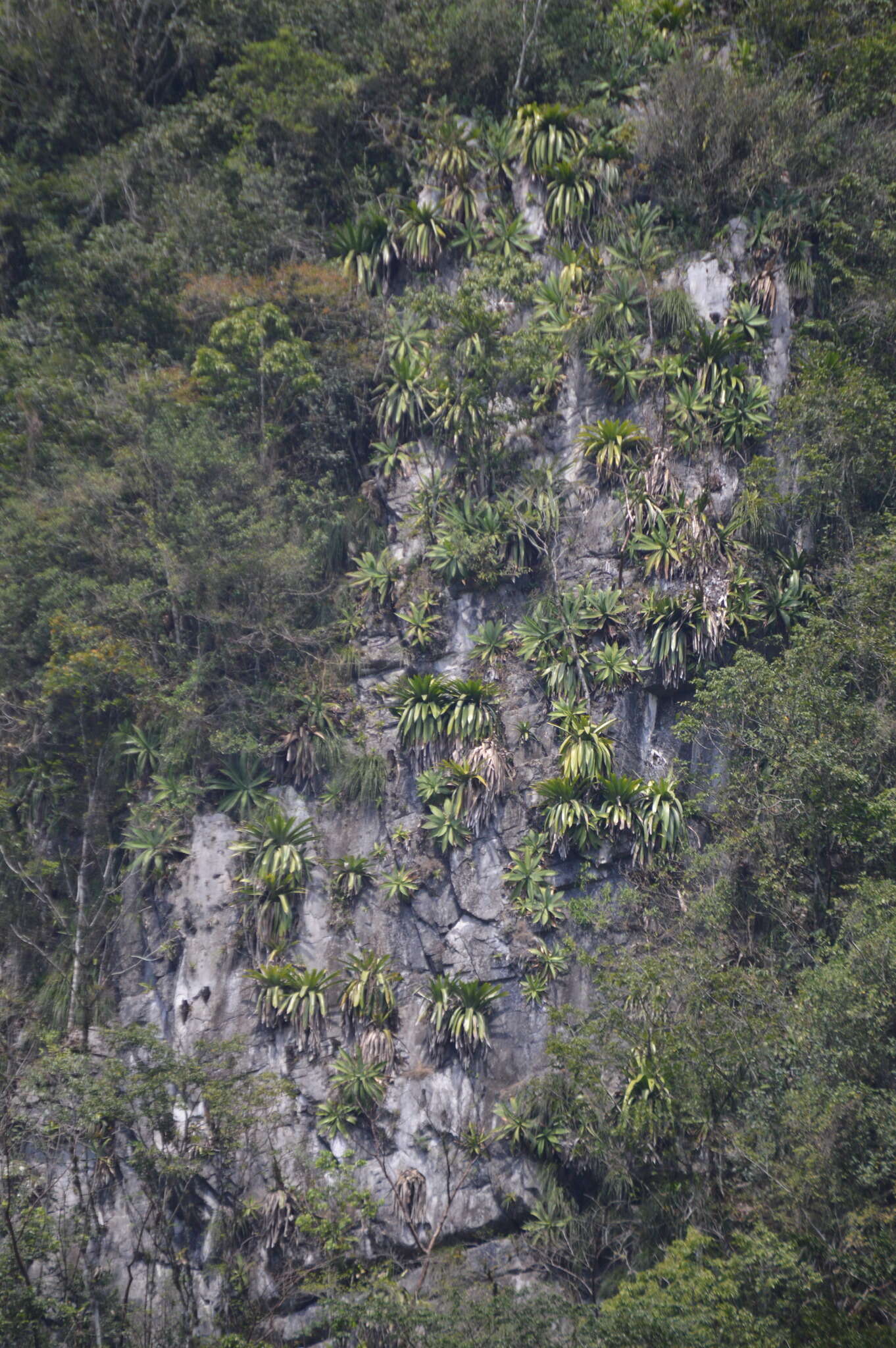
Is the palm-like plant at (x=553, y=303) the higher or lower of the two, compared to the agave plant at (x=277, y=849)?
higher

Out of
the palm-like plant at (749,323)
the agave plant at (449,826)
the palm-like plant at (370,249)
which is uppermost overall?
the palm-like plant at (370,249)

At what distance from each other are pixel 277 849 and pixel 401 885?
82.1 inches

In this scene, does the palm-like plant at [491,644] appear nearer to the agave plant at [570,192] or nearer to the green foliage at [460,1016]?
the green foliage at [460,1016]

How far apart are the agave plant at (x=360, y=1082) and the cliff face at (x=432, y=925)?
21cm

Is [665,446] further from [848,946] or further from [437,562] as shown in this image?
[848,946]

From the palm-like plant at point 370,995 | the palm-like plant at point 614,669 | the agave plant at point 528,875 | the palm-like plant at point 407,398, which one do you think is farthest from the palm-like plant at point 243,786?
the palm-like plant at point 407,398

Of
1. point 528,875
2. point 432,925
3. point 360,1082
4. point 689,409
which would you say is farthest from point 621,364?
point 360,1082

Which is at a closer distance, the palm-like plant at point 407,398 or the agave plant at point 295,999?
the agave plant at point 295,999

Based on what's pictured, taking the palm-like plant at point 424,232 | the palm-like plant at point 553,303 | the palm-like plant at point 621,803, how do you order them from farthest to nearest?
1. the palm-like plant at point 424,232
2. the palm-like plant at point 553,303
3. the palm-like plant at point 621,803

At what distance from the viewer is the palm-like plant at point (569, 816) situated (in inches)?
557

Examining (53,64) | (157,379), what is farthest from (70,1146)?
(53,64)

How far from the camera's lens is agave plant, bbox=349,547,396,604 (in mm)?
16766

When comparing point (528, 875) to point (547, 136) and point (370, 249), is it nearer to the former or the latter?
point (370, 249)

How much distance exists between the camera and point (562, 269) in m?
17.0
